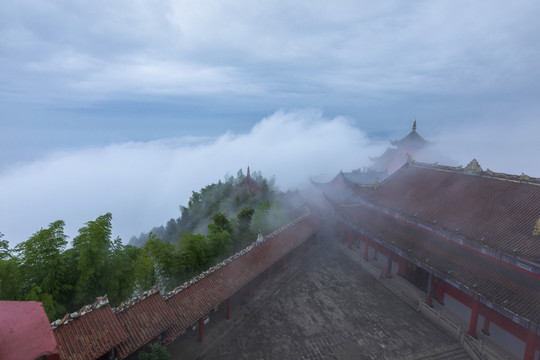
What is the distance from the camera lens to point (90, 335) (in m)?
10.7

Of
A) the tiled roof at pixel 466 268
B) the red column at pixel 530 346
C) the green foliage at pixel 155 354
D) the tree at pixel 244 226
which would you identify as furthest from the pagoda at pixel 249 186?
the red column at pixel 530 346

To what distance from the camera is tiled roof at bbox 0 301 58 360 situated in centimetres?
592

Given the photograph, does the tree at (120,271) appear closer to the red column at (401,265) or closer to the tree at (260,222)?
the tree at (260,222)

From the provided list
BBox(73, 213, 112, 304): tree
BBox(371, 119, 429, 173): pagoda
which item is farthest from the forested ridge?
BBox(371, 119, 429, 173): pagoda

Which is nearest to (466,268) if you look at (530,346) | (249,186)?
(530,346)

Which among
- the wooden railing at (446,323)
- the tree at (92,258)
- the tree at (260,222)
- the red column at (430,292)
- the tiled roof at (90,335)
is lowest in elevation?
the wooden railing at (446,323)

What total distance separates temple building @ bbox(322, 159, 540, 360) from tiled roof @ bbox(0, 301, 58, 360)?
17078 millimetres

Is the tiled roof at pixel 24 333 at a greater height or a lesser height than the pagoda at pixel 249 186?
greater

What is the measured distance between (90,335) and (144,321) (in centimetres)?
243

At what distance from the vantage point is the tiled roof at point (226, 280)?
14.7m

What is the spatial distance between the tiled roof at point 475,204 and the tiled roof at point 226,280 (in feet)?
30.8

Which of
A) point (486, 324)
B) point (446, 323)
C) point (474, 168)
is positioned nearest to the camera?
point (486, 324)

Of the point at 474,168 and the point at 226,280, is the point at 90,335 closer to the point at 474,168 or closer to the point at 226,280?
the point at 226,280

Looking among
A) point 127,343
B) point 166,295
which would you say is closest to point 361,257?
point 166,295
